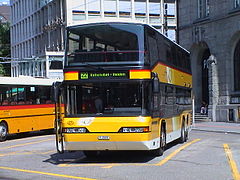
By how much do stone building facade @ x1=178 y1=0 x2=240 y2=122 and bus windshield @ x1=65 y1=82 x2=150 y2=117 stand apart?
2210cm

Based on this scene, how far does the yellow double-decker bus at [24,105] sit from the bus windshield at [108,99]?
30.3 ft

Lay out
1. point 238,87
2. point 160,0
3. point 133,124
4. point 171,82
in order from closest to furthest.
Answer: point 133,124 < point 171,82 < point 238,87 < point 160,0

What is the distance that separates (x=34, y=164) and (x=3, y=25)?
278 ft

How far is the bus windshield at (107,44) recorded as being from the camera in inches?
484

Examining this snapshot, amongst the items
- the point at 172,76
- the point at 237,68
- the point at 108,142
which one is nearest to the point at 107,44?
the point at 108,142

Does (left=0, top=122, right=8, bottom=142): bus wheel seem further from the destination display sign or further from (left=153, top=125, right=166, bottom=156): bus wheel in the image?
the destination display sign

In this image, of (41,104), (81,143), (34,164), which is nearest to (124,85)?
(81,143)

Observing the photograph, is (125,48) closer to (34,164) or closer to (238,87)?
(34,164)

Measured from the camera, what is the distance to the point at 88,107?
12328 mm

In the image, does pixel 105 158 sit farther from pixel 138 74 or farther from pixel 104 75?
pixel 138 74

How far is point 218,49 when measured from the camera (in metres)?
34.5

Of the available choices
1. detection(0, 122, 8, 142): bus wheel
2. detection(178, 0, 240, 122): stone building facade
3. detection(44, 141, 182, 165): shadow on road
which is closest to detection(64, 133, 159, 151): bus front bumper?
detection(44, 141, 182, 165): shadow on road

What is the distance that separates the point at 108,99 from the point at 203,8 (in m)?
26.0

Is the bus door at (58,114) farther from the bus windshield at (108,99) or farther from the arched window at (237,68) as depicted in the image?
the arched window at (237,68)
